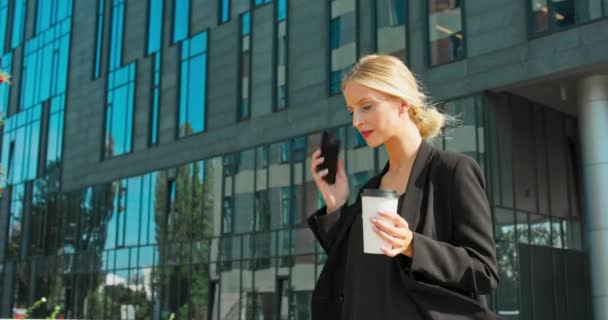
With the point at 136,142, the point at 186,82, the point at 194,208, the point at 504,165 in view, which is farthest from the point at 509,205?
the point at 136,142

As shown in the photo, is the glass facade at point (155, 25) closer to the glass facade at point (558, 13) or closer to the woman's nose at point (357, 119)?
the glass facade at point (558, 13)

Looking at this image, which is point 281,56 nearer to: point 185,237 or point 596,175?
point 185,237

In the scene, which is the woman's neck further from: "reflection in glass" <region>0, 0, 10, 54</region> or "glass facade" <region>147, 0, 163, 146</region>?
"reflection in glass" <region>0, 0, 10, 54</region>

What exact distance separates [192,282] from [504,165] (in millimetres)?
11526

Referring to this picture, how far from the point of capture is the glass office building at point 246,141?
17.0 metres

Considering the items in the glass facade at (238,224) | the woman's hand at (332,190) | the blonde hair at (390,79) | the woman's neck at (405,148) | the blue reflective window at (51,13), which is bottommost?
the woman's hand at (332,190)

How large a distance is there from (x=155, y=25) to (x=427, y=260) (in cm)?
2761

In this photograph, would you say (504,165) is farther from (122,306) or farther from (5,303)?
(5,303)

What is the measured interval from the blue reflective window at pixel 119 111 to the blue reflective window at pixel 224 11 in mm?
5177

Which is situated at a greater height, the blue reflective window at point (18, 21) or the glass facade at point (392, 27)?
the blue reflective window at point (18, 21)

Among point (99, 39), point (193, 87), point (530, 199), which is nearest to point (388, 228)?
point (530, 199)

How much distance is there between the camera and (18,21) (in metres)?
37.4

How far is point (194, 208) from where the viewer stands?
2495 cm

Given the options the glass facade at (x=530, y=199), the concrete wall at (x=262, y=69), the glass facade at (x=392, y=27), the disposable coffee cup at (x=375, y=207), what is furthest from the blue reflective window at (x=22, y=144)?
the disposable coffee cup at (x=375, y=207)
